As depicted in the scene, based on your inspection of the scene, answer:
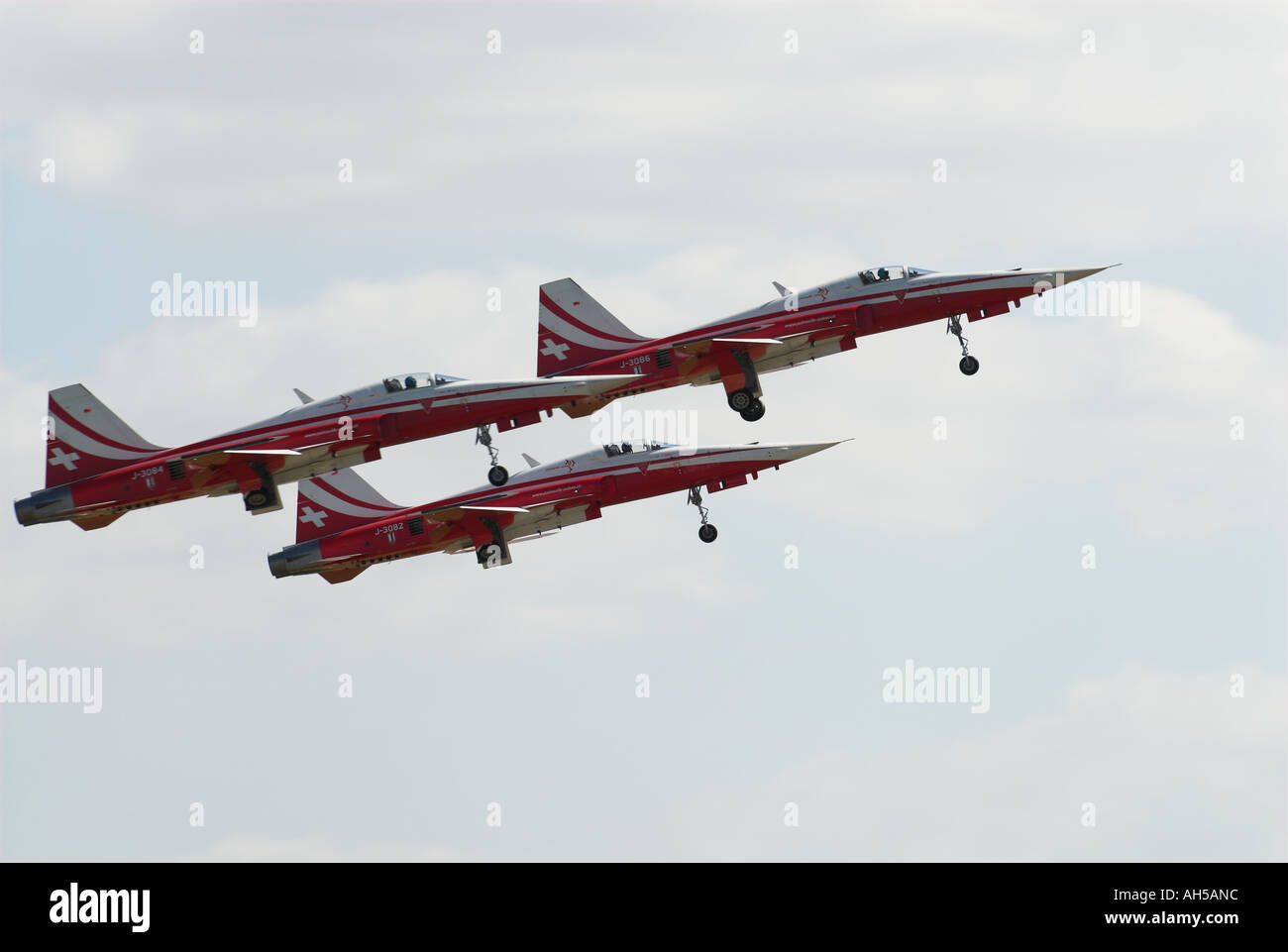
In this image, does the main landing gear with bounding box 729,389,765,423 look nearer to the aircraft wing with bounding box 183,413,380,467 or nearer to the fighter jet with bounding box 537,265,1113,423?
the fighter jet with bounding box 537,265,1113,423

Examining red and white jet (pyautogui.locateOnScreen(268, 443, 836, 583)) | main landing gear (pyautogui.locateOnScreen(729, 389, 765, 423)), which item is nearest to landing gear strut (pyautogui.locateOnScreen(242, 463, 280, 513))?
red and white jet (pyautogui.locateOnScreen(268, 443, 836, 583))

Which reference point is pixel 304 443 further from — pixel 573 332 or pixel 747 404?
pixel 747 404

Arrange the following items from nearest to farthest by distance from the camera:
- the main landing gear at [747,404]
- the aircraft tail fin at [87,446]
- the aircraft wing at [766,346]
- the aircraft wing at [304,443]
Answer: the aircraft wing at [304,443]
the aircraft tail fin at [87,446]
the aircraft wing at [766,346]
the main landing gear at [747,404]

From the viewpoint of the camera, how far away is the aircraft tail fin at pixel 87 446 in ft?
318

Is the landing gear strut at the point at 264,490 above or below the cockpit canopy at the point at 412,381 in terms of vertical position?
below

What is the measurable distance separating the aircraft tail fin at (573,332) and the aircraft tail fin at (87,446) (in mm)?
13750

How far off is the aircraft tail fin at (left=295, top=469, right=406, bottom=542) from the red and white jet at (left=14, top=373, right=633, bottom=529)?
550 cm

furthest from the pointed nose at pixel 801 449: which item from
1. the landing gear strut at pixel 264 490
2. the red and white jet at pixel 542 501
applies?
the landing gear strut at pixel 264 490

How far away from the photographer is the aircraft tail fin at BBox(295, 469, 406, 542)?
102m

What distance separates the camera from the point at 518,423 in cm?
9650

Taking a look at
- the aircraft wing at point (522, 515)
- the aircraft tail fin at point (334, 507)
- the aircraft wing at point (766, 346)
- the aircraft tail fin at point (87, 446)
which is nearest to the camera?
the aircraft tail fin at point (87, 446)

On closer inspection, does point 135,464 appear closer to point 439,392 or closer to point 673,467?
point 439,392

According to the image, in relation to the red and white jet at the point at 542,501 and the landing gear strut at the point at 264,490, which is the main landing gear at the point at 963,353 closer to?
the red and white jet at the point at 542,501

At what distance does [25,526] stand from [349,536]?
1133 centimetres
